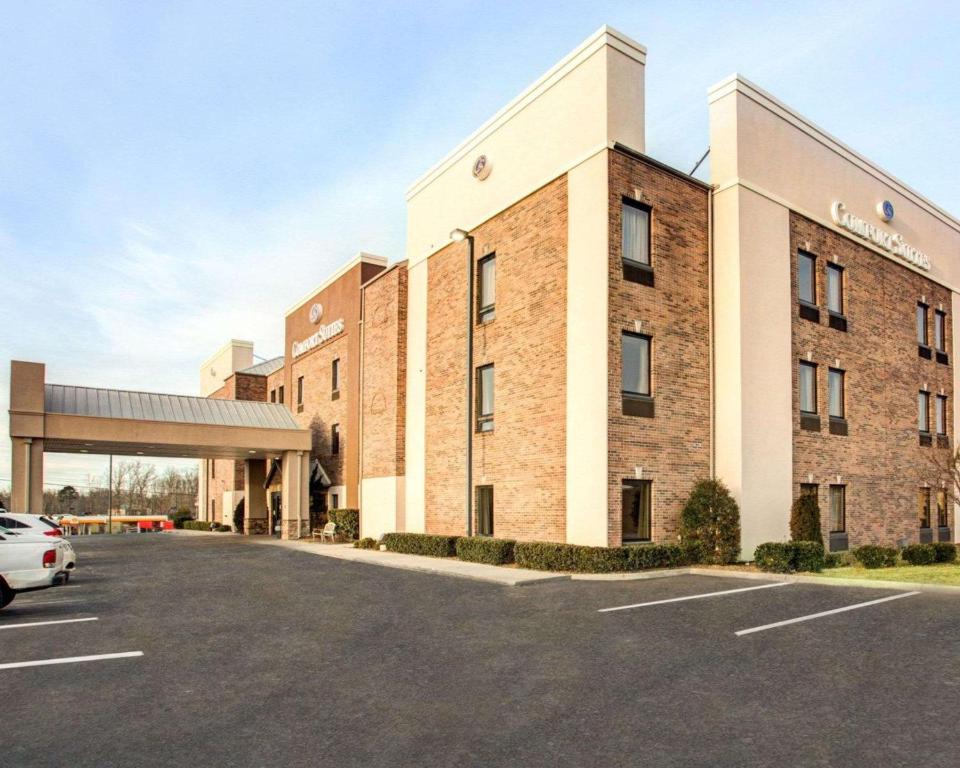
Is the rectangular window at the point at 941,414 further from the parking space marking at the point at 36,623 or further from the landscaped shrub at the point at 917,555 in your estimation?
the parking space marking at the point at 36,623

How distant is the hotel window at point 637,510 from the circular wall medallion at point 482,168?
1151 cm

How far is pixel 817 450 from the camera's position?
78.3 ft

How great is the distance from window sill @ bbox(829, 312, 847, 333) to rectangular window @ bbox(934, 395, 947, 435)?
8.12 m

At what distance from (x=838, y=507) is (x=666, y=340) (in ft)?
30.9

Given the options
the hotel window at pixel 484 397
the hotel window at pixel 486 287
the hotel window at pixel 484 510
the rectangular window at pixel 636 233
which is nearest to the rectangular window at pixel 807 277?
the rectangular window at pixel 636 233

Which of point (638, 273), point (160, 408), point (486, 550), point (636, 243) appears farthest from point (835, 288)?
point (160, 408)

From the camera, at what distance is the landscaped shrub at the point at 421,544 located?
76.7 ft

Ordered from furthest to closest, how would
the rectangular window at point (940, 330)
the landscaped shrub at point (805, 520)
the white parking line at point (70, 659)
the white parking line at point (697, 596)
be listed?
the rectangular window at point (940, 330) < the landscaped shrub at point (805, 520) < the white parking line at point (697, 596) < the white parking line at point (70, 659)

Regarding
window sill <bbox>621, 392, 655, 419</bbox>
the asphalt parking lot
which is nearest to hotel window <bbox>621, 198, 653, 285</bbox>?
window sill <bbox>621, 392, 655, 419</bbox>

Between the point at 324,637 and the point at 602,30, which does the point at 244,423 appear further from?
the point at 324,637

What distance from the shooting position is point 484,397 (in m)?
24.2

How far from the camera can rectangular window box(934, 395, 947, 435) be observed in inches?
1199

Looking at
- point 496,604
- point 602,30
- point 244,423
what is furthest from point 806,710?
point 244,423

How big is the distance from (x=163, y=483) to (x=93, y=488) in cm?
1151
